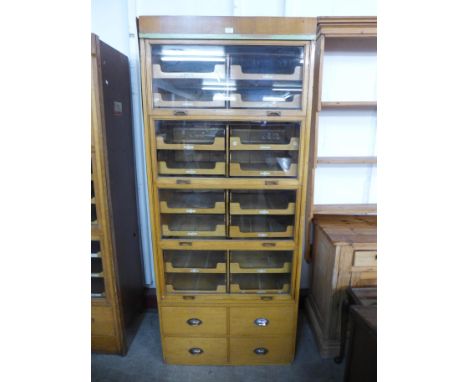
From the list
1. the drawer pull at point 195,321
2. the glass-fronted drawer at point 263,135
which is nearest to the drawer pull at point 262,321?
the drawer pull at point 195,321

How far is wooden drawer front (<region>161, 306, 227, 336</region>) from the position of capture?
1.59m

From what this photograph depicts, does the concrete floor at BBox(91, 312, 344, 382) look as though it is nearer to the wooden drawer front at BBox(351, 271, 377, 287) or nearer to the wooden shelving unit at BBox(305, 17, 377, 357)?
the wooden shelving unit at BBox(305, 17, 377, 357)

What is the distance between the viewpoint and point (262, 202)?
1.63 meters

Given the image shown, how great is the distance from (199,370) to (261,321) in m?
0.50

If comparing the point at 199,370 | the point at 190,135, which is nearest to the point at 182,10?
the point at 190,135

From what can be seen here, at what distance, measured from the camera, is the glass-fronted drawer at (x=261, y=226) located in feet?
5.01

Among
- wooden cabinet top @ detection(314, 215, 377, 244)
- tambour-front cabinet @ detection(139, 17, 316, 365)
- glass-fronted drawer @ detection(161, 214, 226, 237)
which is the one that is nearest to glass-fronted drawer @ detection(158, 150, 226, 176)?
tambour-front cabinet @ detection(139, 17, 316, 365)

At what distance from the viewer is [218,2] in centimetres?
169

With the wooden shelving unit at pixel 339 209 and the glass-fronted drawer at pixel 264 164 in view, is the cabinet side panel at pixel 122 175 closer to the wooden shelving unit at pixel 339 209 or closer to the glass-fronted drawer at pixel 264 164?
the glass-fronted drawer at pixel 264 164

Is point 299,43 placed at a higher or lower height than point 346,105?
higher

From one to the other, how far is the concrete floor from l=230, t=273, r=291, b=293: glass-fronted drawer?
494 millimetres
